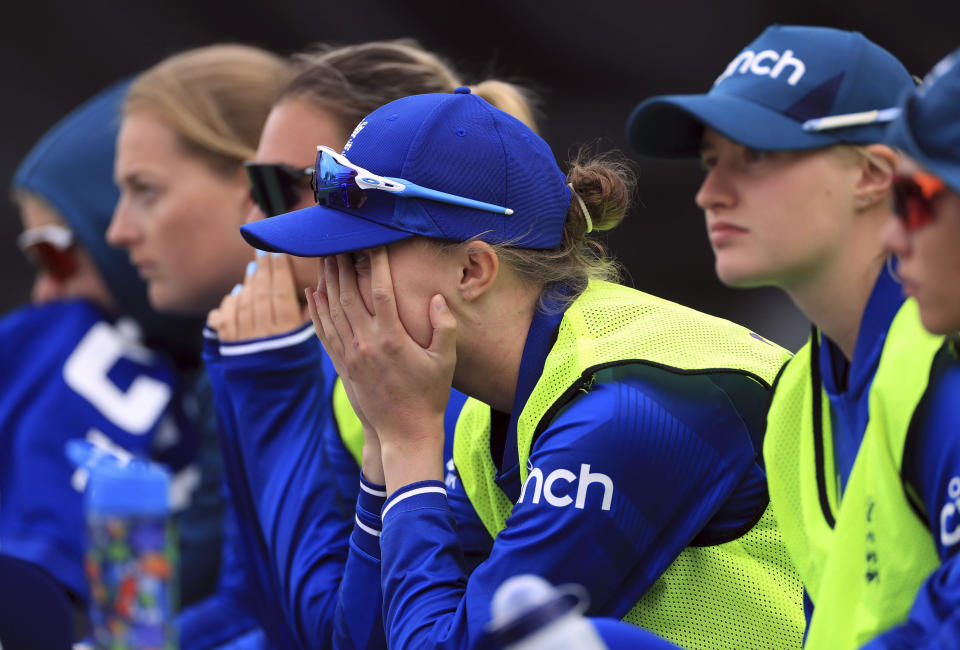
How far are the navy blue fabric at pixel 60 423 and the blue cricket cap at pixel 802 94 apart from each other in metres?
2.30

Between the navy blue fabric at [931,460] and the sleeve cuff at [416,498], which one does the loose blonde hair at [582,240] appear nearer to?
the sleeve cuff at [416,498]

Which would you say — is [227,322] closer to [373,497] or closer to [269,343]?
[269,343]

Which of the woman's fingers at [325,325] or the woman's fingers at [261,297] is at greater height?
the woman's fingers at [325,325]

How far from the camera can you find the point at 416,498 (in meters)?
1.78

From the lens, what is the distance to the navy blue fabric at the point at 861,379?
153cm

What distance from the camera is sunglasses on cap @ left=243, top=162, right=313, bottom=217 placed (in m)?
2.49

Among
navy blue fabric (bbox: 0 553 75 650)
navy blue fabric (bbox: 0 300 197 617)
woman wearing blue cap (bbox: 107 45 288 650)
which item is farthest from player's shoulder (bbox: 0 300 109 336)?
navy blue fabric (bbox: 0 553 75 650)

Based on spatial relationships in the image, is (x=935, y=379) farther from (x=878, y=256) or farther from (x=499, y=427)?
(x=499, y=427)

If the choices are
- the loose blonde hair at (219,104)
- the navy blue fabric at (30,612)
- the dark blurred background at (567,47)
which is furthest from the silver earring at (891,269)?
the dark blurred background at (567,47)

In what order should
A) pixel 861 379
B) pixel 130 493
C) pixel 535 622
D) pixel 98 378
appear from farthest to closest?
pixel 98 378 < pixel 130 493 < pixel 861 379 < pixel 535 622

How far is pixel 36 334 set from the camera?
364 cm

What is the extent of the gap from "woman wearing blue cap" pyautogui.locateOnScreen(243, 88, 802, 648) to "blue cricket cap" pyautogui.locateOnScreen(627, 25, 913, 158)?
13.4 inches

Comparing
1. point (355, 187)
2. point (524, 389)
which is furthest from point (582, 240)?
point (355, 187)

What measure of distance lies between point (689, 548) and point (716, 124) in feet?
2.15
